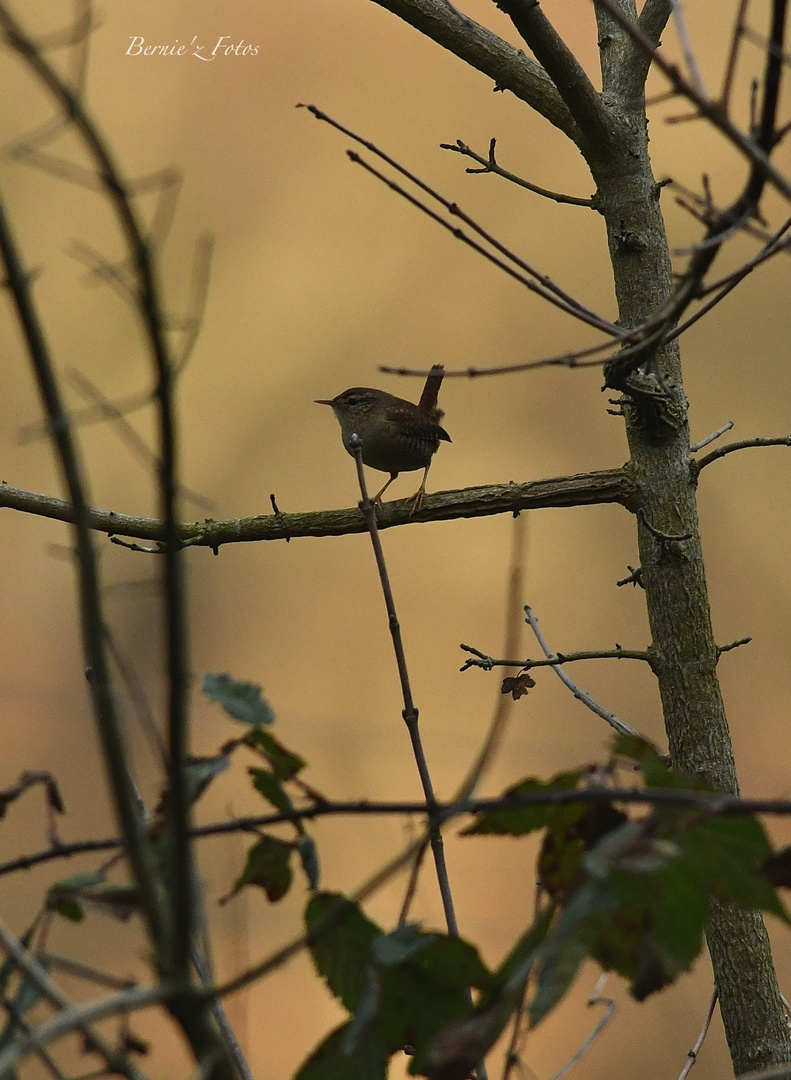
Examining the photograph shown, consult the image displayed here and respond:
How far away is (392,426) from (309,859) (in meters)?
2.99

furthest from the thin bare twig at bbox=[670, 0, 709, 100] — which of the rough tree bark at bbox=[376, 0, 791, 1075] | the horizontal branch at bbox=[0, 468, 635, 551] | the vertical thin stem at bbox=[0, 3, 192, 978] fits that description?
the horizontal branch at bbox=[0, 468, 635, 551]

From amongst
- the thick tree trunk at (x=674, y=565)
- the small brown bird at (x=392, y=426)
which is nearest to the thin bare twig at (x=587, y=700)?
the thick tree trunk at (x=674, y=565)

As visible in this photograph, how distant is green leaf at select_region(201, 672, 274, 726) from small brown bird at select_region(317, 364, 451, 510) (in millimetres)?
2805

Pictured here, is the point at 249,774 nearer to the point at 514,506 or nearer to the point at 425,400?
the point at 514,506

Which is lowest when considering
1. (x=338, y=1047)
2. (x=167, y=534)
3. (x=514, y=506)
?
(x=338, y=1047)

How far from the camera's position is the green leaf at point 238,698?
767 millimetres

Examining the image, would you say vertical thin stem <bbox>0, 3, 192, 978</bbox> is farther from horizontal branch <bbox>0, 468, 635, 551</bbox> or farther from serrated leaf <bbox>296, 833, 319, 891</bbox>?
horizontal branch <bbox>0, 468, 635, 551</bbox>

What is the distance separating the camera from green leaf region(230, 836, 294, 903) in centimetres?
76

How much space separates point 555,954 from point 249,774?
270 mm

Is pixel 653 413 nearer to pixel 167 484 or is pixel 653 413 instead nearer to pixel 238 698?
pixel 238 698

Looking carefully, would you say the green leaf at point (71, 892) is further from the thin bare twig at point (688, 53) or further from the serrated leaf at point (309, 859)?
the thin bare twig at point (688, 53)

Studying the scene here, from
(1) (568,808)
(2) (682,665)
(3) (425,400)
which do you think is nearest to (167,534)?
(1) (568,808)

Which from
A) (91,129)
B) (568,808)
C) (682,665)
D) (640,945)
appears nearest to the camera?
(91,129)

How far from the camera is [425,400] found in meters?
4.04
